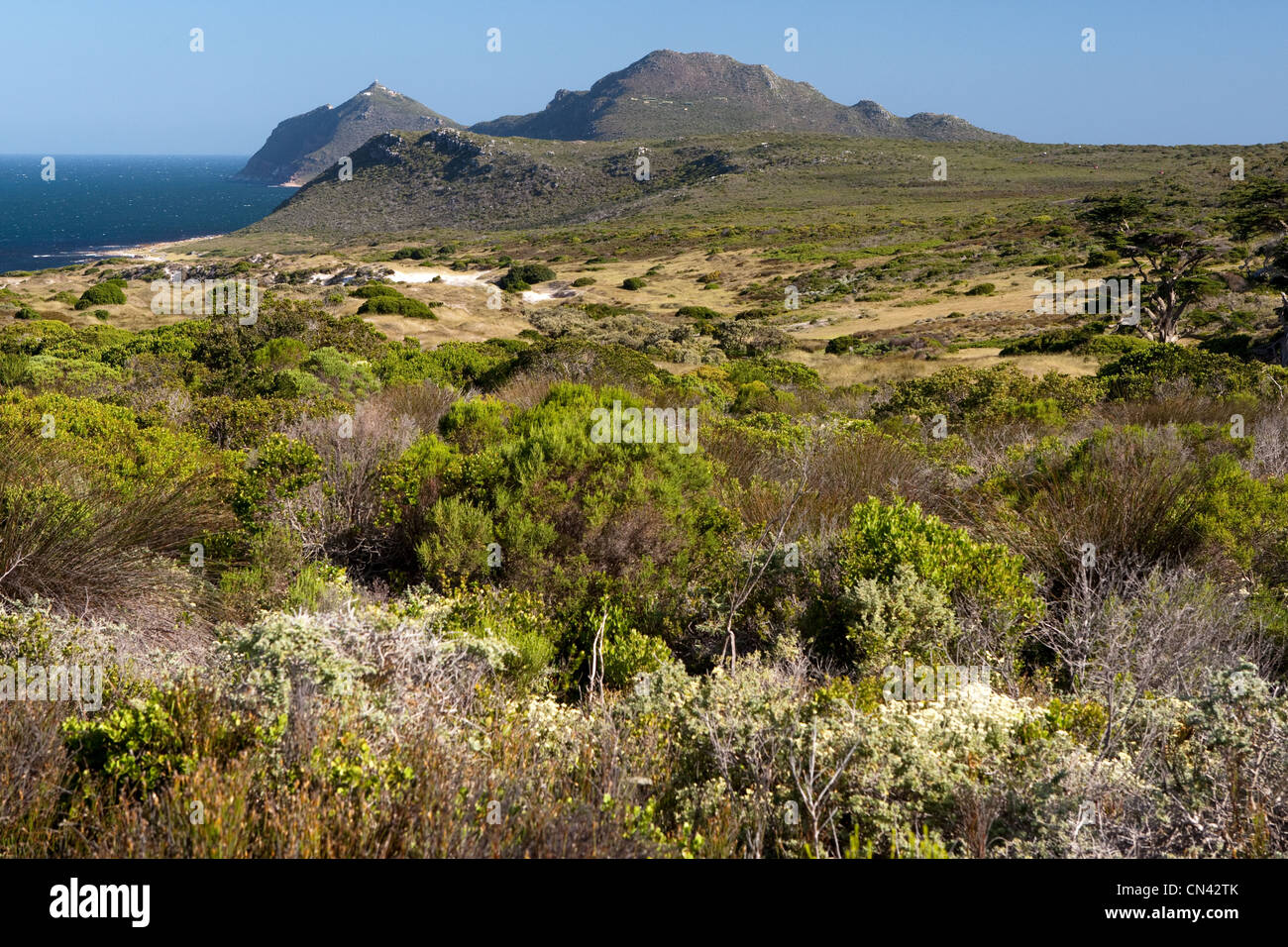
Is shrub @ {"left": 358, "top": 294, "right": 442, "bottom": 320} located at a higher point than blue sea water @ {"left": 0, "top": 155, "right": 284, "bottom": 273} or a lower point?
lower

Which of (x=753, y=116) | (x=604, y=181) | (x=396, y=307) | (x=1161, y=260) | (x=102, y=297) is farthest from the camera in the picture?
(x=753, y=116)

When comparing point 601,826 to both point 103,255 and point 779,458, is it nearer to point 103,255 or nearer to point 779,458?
point 779,458

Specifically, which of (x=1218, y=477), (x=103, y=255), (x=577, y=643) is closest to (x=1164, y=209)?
(x=1218, y=477)

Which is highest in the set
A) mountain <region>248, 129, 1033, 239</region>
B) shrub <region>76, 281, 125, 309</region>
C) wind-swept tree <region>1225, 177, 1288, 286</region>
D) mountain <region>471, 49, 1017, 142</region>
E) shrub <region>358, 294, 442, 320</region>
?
mountain <region>471, 49, 1017, 142</region>

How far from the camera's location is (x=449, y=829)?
7.70 feet

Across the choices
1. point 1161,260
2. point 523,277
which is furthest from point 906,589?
point 523,277

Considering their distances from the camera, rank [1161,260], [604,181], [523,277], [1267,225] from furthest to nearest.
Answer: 1. [604,181]
2. [523,277]
3. [1161,260]
4. [1267,225]

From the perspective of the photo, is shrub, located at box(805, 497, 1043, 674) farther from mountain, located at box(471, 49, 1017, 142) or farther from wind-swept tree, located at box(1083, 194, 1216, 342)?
mountain, located at box(471, 49, 1017, 142)

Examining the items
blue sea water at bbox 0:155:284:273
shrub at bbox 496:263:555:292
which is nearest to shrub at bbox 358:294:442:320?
shrub at bbox 496:263:555:292

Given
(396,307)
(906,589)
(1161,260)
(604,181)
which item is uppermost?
(604,181)

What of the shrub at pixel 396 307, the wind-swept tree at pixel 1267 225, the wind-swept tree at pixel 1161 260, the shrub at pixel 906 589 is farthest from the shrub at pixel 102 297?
the wind-swept tree at pixel 1267 225

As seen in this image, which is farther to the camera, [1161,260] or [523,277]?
[523,277]

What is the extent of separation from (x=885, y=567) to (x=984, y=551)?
0.71 metres

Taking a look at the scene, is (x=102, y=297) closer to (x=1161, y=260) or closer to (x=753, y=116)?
Result: (x=1161, y=260)
